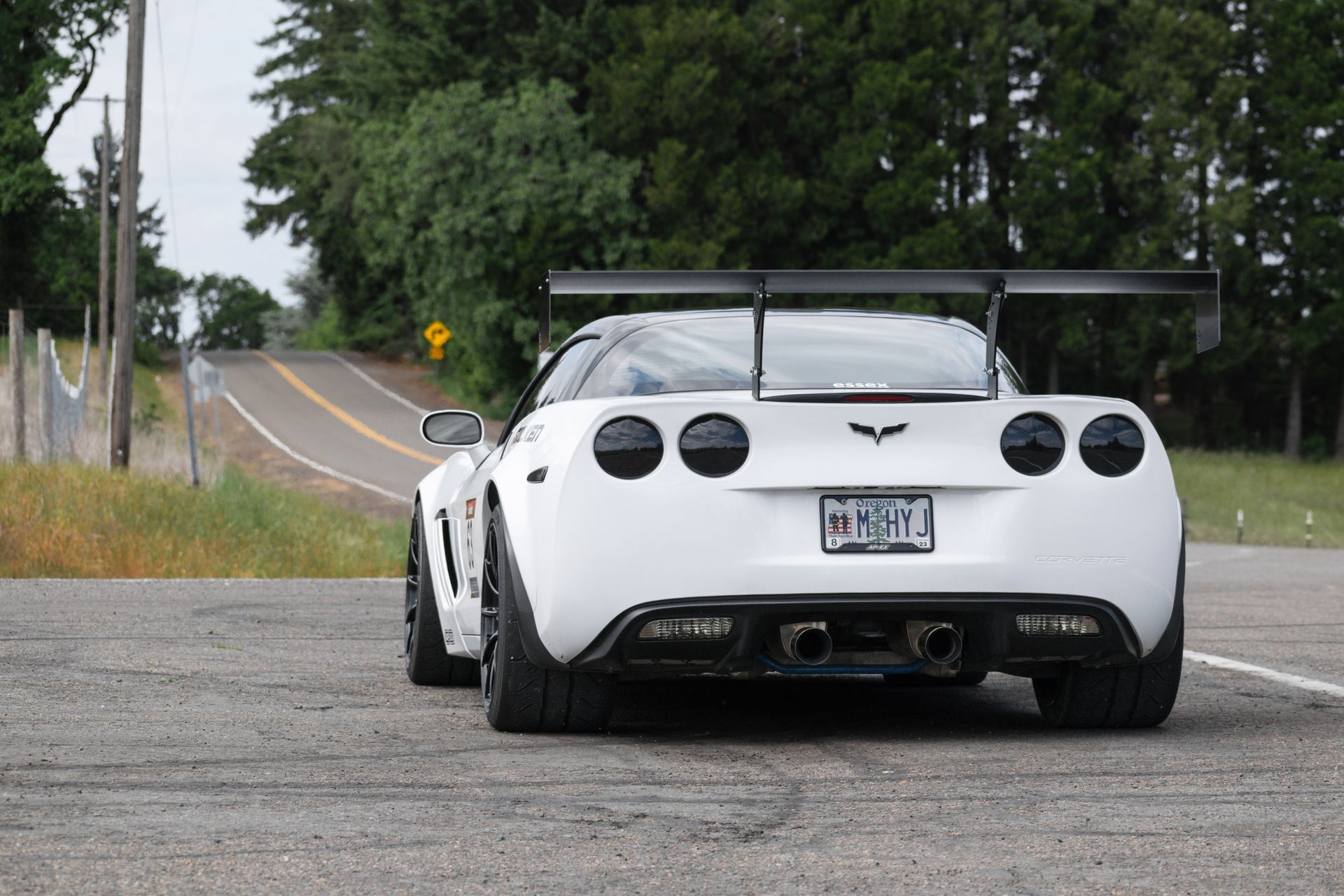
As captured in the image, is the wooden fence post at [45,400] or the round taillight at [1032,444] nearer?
the round taillight at [1032,444]

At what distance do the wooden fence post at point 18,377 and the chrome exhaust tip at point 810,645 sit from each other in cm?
1566

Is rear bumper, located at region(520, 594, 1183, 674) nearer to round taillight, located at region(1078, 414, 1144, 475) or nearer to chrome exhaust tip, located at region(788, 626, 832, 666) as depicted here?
chrome exhaust tip, located at region(788, 626, 832, 666)

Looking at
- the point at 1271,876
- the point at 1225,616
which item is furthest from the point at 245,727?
the point at 1225,616

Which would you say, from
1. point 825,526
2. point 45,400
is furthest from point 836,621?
point 45,400

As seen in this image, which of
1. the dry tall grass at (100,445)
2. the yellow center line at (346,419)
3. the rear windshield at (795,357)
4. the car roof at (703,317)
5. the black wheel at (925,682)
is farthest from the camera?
the yellow center line at (346,419)

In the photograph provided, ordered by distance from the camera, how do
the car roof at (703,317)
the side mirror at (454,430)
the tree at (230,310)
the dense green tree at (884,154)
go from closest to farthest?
1. the car roof at (703,317)
2. the side mirror at (454,430)
3. the dense green tree at (884,154)
4. the tree at (230,310)

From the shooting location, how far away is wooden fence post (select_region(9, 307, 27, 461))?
19766mm

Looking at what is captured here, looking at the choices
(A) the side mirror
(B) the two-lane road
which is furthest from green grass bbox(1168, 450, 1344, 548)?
(A) the side mirror

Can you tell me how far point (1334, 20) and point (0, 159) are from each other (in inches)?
1704

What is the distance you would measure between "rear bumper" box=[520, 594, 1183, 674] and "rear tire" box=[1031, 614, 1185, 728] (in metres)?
0.39

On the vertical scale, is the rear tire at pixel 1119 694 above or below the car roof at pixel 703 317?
below

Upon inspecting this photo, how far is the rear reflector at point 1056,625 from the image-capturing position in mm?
5461

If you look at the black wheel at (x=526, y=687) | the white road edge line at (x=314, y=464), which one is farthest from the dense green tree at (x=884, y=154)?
the black wheel at (x=526, y=687)

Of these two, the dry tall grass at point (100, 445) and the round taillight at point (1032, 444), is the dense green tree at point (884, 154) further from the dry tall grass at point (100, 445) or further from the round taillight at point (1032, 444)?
the round taillight at point (1032, 444)
